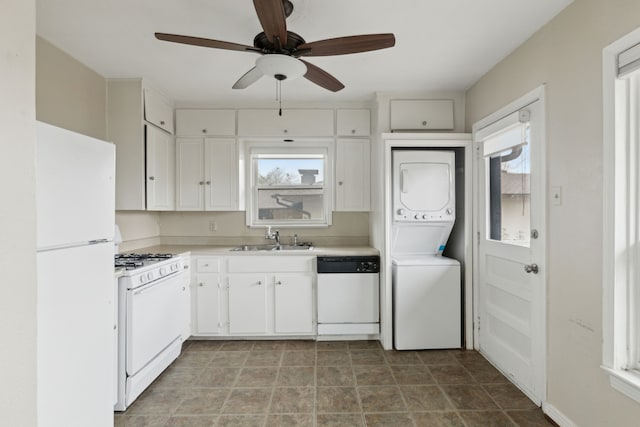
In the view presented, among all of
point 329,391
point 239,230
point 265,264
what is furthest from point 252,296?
point 329,391

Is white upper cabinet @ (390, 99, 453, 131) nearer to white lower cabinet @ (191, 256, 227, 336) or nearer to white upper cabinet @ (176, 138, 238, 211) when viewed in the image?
white upper cabinet @ (176, 138, 238, 211)

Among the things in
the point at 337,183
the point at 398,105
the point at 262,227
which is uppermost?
the point at 398,105

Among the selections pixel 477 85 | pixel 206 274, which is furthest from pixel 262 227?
pixel 477 85

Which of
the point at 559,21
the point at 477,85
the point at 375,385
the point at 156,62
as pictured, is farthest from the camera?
the point at 477,85

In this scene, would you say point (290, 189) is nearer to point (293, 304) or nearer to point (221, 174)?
point (221, 174)

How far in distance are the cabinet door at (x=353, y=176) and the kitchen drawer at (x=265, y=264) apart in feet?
2.52

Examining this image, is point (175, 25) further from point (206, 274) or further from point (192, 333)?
point (192, 333)

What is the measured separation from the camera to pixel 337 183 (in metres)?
3.44

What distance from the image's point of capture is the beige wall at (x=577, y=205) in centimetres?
161

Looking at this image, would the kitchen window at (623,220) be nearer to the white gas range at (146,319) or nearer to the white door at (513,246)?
the white door at (513,246)

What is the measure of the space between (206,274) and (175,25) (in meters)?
2.08

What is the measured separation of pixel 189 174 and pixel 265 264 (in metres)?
1.30

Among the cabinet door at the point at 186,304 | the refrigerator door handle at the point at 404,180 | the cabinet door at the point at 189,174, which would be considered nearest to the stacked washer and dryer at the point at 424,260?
the refrigerator door handle at the point at 404,180

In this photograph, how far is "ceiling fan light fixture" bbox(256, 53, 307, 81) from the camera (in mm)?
1769
